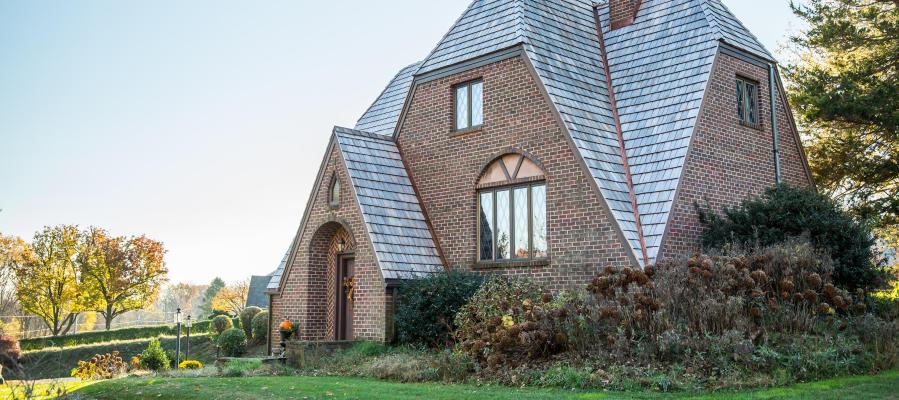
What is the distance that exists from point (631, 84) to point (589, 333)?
8.38 meters

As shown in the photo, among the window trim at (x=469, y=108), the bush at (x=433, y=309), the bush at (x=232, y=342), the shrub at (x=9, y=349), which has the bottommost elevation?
the shrub at (x=9, y=349)

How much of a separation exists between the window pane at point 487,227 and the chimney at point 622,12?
6.03m

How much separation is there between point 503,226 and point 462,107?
326 centimetres

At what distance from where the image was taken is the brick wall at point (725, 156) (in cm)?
1641

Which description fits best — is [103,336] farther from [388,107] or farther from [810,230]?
[810,230]

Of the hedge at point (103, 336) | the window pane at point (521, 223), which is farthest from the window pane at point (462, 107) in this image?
the hedge at point (103, 336)

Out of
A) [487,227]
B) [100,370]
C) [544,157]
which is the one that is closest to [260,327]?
[100,370]

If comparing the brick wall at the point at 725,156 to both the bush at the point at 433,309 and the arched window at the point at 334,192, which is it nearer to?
the bush at the point at 433,309

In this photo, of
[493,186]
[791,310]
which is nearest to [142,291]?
[493,186]

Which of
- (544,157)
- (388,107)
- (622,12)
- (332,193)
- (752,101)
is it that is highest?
(622,12)

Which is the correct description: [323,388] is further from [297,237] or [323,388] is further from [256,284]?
[256,284]

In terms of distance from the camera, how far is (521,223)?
1769cm

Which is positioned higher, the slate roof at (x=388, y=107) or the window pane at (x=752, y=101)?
the slate roof at (x=388, y=107)

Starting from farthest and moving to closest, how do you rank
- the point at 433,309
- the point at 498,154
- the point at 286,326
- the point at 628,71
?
the point at 628,71, the point at 286,326, the point at 498,154, the point at 433,309
